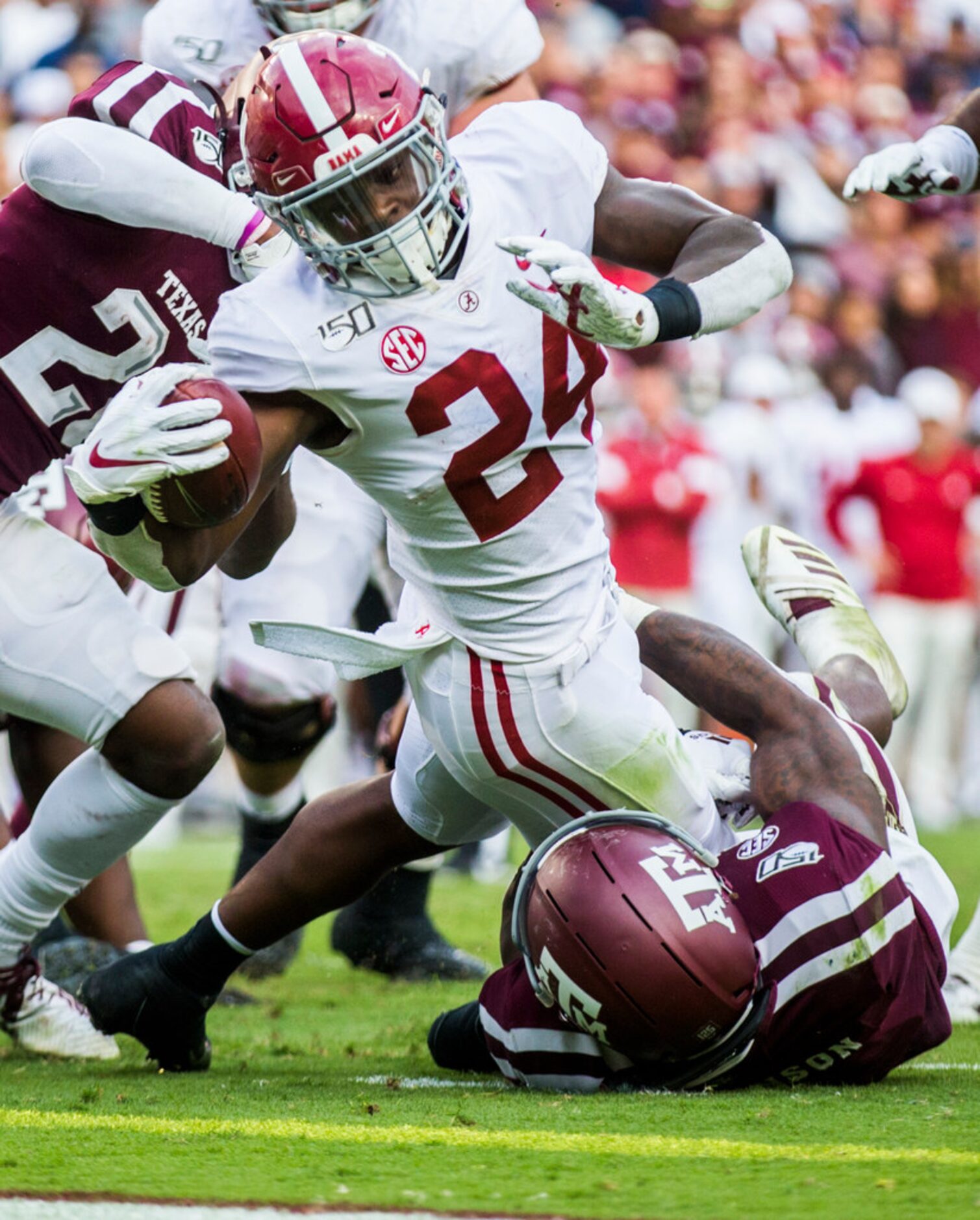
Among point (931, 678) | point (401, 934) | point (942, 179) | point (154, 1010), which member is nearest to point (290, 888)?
point (154, 1010)

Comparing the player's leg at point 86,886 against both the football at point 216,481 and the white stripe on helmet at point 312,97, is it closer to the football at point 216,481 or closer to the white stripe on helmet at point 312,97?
the football at point 216,481

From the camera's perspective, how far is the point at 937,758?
909 centimetres

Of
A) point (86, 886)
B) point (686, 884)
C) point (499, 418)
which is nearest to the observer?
point (686, 884)

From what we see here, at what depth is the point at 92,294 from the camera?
3289 mm

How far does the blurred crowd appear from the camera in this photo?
28.6 ft

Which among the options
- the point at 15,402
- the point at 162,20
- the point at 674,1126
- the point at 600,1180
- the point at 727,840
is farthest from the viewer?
the point at 162,20

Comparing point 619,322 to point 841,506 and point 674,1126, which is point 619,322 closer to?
point 674,1126

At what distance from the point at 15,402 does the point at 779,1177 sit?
1994 mm

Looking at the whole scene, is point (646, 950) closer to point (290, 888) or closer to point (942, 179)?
point (290, 888)

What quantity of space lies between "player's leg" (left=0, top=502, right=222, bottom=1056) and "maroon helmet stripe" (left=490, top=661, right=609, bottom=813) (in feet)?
1.93

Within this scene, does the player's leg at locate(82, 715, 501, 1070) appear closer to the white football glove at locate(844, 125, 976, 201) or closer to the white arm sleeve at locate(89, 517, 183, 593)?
the white arm sleeve at locate(89, 517, 183, 593)

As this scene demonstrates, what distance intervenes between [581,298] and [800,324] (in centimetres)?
754

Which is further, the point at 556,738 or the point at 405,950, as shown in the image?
the point at 405,950

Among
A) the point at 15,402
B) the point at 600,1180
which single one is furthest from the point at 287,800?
the point at 600,1180
